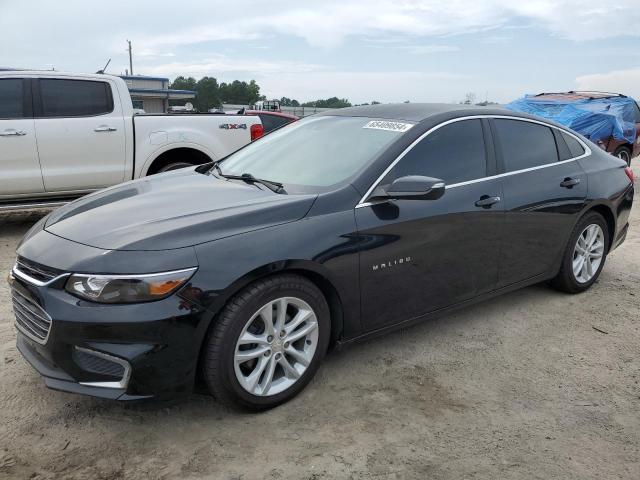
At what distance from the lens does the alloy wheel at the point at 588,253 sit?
15.0ft

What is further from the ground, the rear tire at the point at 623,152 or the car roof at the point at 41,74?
the car roof at the point at 41,74

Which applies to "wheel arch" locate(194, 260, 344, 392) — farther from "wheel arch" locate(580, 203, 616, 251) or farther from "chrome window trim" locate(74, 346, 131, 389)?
"wheel arch" locate(580, 203, 616, 251)

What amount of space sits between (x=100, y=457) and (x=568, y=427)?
228 cm

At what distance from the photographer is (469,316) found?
425cm

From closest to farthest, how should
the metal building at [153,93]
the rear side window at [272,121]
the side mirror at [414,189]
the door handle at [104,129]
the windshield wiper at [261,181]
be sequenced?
the side mirror at [414,189] < the windshield wiper at [261,181] < the door handle at [104,129] < the rear side window at [272,121] < the metal building at [153,93]

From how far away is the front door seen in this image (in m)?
3.18

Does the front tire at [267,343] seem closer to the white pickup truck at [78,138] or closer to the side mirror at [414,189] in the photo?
the side mirror at [414,189]

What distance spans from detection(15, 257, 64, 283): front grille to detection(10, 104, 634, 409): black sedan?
0.03 ft

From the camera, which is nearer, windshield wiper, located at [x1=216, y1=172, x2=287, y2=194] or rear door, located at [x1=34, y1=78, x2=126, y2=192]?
windshield wiper, located at [x1=216, y1=172, x2=287, y2=194]

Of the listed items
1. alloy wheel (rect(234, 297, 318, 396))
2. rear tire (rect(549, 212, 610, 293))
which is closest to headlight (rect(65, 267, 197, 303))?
alloy wheel (rect(234, 297, 318, 396))

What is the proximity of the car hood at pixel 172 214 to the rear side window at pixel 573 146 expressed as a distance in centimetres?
252

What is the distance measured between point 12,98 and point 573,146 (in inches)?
227

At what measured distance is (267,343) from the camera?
9.29 ft

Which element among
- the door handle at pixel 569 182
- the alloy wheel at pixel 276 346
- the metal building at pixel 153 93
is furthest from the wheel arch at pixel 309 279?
the metal building at pixel 153 93
